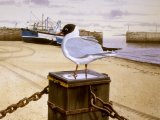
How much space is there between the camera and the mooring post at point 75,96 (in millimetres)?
2502

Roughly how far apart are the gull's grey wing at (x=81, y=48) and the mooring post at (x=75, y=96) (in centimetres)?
29

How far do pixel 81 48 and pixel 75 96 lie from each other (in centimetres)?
58

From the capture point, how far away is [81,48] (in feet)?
9.48

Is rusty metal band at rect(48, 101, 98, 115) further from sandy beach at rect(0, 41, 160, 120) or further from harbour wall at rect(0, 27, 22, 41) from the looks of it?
harbour wall at rect(0, 27, 22, 41)

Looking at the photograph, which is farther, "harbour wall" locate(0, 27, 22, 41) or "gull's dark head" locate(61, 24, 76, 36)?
"harbour wall" locate(0, 27, 22, 41)

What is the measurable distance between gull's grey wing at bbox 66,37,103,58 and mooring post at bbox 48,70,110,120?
290 mm

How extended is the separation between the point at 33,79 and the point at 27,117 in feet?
12.5

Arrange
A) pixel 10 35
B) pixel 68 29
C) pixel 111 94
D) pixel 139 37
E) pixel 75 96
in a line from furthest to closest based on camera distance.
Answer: pixel 139 37 < pixel 10 35 < pixel 111 94 < pixel 68 29 < pixel 75 96

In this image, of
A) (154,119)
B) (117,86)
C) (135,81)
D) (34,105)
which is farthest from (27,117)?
(135,81)

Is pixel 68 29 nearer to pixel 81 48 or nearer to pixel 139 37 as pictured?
pixel 81 48

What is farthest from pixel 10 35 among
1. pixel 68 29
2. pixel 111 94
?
pixel 68 29

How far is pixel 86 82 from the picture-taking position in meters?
2.53

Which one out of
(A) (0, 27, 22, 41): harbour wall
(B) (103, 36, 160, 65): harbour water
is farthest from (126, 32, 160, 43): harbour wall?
(A) (0, 27, 22, 41): harbour wall

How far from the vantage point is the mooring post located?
250cm
